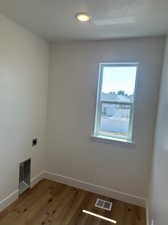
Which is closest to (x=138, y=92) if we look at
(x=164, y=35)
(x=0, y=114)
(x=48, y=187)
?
(x=164, y=35)

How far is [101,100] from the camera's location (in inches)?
109

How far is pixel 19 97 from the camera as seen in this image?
2.40 m

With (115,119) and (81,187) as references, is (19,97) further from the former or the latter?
(81,187)

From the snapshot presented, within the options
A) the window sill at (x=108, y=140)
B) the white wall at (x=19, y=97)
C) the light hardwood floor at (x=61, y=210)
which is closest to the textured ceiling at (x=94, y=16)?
the white wall at (x=19, y=97)

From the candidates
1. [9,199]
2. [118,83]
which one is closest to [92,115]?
[118,83]

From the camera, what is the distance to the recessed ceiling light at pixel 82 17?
1.81 m

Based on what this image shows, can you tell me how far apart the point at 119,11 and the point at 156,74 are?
3.50 feet

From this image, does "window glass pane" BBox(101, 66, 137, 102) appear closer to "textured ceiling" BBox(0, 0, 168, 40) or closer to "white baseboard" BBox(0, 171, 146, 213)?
"textured ceiling" BBox(0, 0, 168, 40)

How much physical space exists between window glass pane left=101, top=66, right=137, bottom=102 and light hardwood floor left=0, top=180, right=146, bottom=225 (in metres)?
1.68

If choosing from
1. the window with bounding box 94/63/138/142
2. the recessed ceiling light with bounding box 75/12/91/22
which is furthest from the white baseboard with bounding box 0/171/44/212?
the recessed ceiling light with bounding box 75/12/91/22

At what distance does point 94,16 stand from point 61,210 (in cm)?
261

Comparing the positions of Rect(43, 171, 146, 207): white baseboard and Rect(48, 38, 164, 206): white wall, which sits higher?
Rect(48, 38, 164, 206): white wall

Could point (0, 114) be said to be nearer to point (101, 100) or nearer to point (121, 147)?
point (101, 100)

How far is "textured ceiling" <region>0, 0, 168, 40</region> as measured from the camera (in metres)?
1.59
